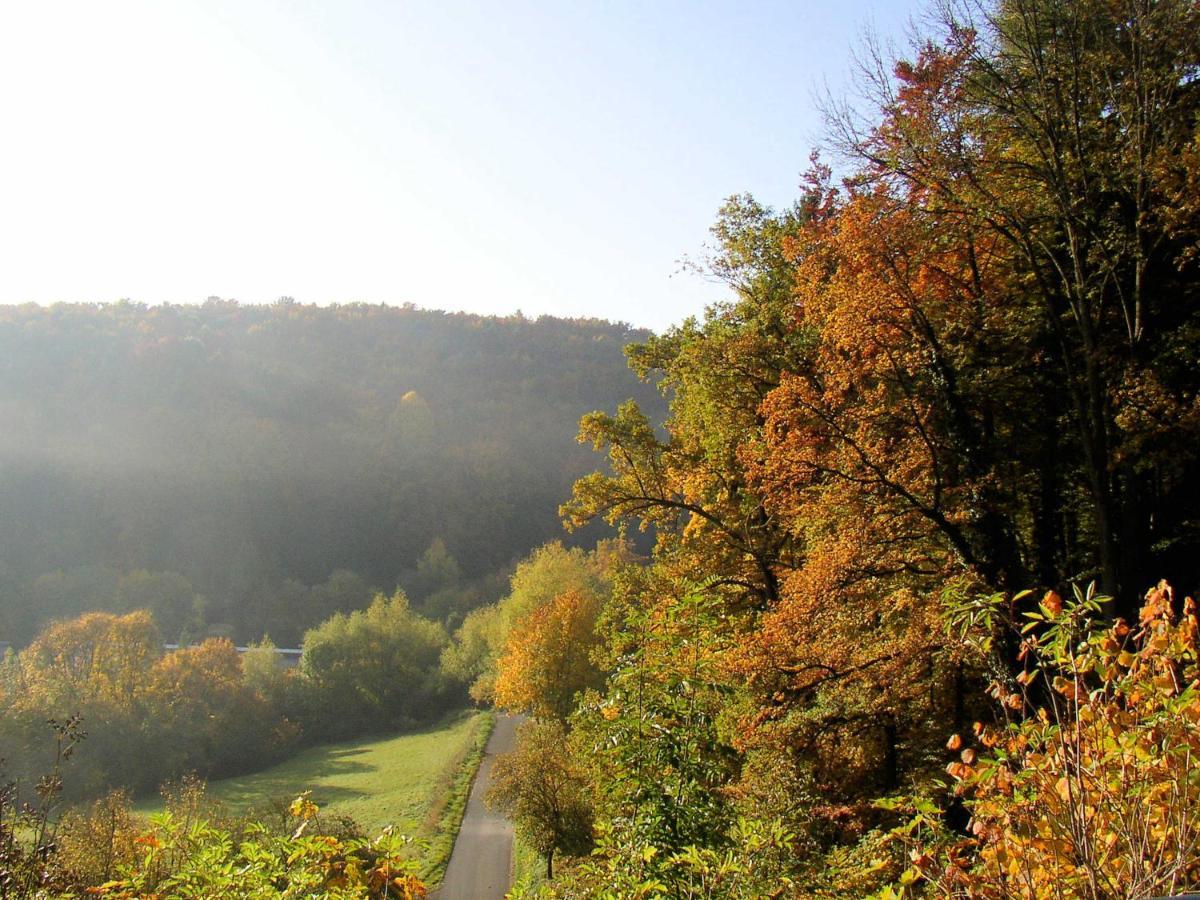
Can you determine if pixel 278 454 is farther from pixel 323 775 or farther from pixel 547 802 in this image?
pixel 547 802

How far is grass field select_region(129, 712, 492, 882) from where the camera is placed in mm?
28703

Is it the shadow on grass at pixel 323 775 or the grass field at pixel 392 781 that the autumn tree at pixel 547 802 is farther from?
the shadow on grass at pixel 323 775

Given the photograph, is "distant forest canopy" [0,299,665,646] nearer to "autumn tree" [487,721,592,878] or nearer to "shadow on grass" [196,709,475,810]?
"shadow on grass" [196,709,475,810]

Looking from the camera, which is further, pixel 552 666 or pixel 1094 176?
pixel 552 666

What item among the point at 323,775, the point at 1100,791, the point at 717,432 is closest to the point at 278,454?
the point at 323,775

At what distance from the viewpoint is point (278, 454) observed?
10131 centimetres

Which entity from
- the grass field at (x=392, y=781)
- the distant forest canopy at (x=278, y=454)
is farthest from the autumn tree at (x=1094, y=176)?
the distant forest canopy at (x=278, y=454)

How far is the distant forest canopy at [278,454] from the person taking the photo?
8162cm

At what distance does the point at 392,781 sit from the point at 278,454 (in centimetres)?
7214

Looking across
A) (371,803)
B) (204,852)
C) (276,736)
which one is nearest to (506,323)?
(276,736)

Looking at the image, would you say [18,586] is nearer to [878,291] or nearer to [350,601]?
[350,601]

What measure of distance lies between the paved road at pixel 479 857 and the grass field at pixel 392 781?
0.36 m

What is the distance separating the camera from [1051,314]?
1002 cm

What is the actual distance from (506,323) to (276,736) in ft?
274
